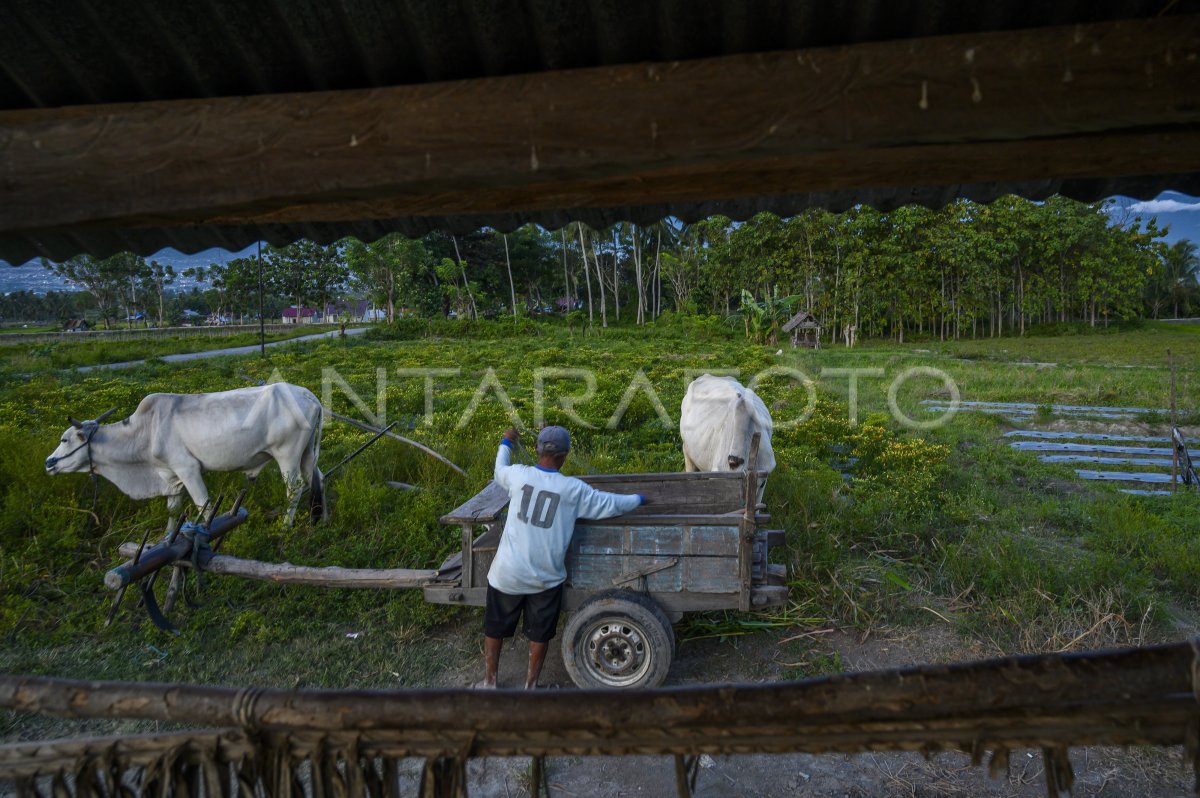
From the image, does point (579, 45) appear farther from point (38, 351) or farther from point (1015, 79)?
point (38, 351)

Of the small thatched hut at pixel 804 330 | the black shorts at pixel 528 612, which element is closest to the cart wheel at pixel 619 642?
the black shorts at pixel 528 612

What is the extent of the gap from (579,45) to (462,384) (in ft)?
41.9

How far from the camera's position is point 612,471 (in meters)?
7.14

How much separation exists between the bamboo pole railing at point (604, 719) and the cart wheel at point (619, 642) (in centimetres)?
241

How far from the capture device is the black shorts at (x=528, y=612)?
12.7 feet

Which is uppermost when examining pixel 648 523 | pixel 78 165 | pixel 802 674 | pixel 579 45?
pixel 579 45

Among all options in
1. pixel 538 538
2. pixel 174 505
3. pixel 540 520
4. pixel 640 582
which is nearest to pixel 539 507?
pixel 540 520

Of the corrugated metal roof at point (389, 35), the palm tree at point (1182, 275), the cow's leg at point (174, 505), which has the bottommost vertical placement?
the cow's leg at point (174, 505)

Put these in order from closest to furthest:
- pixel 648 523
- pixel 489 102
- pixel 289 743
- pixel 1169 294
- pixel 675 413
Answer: pixel 289 743, pixel 489 102, pixel 648 523, pixel 675 413, pixel 1169 294

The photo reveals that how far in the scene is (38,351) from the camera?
20.0 meters

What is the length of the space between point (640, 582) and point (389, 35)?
3.09m

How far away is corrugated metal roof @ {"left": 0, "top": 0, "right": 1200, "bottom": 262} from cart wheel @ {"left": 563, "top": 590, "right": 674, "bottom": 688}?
9.66 feet

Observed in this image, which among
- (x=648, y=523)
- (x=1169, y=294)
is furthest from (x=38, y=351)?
(x=1169, y=294)

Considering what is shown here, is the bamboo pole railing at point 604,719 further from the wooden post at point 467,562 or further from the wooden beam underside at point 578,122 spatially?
the wooden post at point 467,562
